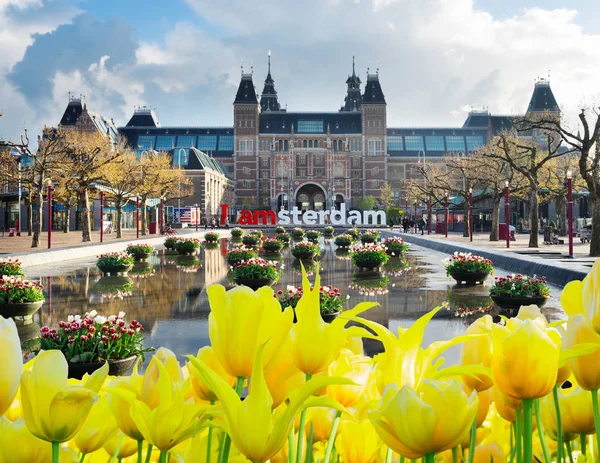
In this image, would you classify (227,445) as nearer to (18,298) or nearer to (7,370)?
Answer: (7,370)

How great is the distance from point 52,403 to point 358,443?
1.96 ft

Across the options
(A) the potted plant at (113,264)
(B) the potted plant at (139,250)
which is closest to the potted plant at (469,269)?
(A) the potted plant at (113,264)

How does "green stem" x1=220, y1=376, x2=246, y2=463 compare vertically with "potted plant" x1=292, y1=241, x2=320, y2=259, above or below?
above

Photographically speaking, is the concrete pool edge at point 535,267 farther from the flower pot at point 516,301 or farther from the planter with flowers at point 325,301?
the planter with flowers at point 325,301

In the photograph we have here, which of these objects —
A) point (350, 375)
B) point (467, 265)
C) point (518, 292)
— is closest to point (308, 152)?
point (467, 265)

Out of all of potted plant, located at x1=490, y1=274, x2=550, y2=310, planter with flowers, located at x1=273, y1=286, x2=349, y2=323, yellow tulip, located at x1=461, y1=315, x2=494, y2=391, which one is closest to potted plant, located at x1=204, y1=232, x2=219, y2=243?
potted plant, located at x1=490, y1=274, x2=550, y2=310

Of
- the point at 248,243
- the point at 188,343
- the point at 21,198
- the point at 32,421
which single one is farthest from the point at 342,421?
the point at 21,198

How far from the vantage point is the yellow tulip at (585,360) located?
94cm

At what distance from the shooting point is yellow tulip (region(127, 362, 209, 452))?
0.86 m

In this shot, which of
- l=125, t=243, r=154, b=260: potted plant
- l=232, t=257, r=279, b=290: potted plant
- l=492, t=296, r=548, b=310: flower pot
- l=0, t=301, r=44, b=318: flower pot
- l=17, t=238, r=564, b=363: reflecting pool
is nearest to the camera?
l=17, t=238, r=564, b=363: reflecting pool

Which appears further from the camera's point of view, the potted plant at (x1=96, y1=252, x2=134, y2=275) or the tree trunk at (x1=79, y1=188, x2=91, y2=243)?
the tree trunk at (x1=79, y1=188, x2=91, y2=243)

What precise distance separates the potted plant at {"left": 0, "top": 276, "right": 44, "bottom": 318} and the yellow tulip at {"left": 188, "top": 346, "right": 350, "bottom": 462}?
9.23 metres

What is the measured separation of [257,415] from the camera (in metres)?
0.75

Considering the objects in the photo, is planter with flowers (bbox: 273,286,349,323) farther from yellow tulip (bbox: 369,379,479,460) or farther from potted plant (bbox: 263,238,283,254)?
potted plant (bbox: 263,238,283,254)
